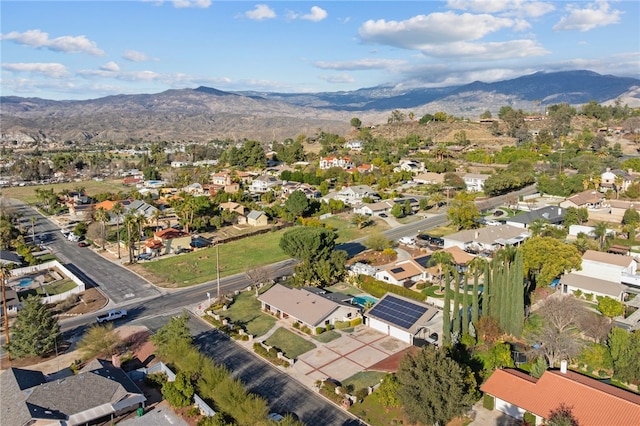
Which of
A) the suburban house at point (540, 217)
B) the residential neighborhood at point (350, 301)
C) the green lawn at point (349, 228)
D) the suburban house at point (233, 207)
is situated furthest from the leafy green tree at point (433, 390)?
the suburban house at point (233, 207)

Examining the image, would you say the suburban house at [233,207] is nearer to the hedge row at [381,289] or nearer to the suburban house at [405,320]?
the hedge row at [381,289]

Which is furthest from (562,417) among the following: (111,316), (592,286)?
(111,316)

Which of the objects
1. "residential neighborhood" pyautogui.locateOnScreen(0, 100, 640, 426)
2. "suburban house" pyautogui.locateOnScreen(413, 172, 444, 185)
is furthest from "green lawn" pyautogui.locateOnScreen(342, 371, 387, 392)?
"suburban house" pyautogui.locateOnScreen(413, 172, 444, 185)

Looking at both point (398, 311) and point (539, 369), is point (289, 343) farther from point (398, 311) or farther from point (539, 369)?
point (539, 369)

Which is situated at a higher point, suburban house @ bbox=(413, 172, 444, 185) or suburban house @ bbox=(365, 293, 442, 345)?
suburban house @ bbox=(413, 172, 444, 185)

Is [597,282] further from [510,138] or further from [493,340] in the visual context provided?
[510,138]

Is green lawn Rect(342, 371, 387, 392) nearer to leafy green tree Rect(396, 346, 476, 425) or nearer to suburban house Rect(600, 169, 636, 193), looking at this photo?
leafy green tree Rect(396, 346, 476, 425)

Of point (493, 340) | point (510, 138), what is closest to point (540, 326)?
point (493, 340)
